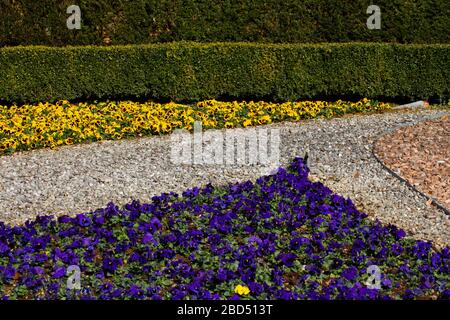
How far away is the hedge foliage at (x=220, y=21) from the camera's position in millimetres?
10766

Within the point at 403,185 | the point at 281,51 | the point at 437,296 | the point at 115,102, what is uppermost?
the point at 281,51

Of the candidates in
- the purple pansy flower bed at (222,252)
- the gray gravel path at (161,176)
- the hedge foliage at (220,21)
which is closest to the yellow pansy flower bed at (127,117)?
the gray gravel path at (161,176)

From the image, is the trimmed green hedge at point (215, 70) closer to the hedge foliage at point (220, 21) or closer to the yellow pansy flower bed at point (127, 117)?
the yellow pansy flower bed at point (127, 117)

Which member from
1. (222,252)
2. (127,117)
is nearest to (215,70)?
(127,117)

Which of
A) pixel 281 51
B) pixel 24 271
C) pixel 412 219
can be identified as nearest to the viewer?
pixel 24 271

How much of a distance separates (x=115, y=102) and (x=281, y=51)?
2.83 m

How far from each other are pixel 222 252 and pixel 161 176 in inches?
79.7

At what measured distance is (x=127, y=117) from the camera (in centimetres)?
930

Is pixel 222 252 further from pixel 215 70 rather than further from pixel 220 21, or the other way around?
pixel 220 21

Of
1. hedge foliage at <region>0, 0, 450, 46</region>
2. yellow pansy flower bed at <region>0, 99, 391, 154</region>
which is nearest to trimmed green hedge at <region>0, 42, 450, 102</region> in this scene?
yellow pansy flower bed at <region>0, 99, 391, 154</region>

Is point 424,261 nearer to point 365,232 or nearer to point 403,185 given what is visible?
point 365,232

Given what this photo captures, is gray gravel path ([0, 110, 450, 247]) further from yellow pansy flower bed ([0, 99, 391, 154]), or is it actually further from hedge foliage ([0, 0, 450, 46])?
hedge foliage ([0, 0, 450, 46])

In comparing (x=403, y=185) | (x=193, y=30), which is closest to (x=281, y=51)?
(x=193, y=30)

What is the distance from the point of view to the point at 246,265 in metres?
4.86
